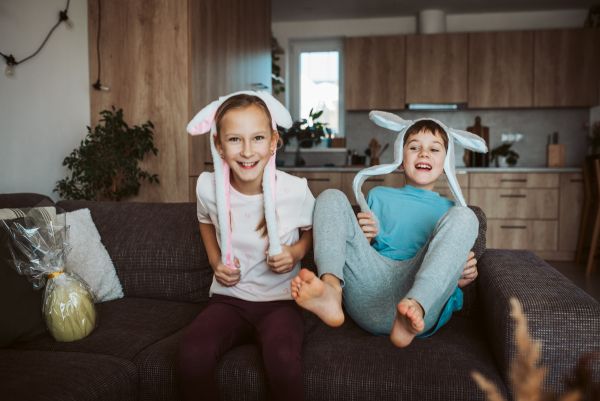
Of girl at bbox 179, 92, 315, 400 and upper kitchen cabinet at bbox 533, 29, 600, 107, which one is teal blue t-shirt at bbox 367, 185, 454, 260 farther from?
upper kitchen cabinet at bbox 533, 29, 600, 107

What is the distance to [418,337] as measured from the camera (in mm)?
1297

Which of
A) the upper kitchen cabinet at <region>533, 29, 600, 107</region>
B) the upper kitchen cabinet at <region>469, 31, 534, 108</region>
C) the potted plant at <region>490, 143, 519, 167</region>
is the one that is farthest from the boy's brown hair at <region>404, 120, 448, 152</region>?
the upper kitchen cabinet at <region>533, 29, 600, 107</region>

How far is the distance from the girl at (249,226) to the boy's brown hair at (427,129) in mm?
488

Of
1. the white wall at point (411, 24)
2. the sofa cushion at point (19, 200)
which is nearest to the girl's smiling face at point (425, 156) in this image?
the sofa cushion at point (19, 200)

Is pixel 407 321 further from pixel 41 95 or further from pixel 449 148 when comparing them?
pixel 41 95

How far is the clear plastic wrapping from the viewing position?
1286mm

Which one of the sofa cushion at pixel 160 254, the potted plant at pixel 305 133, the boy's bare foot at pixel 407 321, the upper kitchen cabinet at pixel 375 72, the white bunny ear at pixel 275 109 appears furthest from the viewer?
the potted plant at pixel 305 133

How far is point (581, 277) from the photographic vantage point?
11.9 ft

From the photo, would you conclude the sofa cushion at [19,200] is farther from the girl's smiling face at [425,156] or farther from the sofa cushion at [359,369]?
the girl's smiling face at [425,156]

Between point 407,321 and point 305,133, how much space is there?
4.17 m

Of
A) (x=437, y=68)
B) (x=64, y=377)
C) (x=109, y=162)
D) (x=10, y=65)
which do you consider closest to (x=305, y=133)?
(x=437, y=68)

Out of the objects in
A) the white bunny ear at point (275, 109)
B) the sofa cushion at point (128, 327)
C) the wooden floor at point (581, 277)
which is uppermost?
the white bunny ear at point (275, 109)

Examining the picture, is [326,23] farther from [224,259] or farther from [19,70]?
[224,259]

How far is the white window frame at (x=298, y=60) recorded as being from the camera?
5.42 meters
